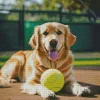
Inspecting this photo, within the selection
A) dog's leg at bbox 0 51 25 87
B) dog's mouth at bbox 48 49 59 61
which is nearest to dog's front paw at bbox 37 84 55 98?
dog's mouth at bbox 48 49 59 61

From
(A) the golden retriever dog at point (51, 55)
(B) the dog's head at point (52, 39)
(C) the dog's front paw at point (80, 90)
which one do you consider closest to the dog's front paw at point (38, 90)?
(A) the golden retriever dog at point (51, 55)

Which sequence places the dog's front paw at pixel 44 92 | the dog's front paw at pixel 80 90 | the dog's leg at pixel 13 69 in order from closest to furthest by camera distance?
the dog's front paw at pixel 44 92 → the dog's front paw at pixel 80 90 → the dog's leg at pixel 13 69

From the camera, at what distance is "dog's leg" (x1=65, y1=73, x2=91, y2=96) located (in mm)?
3432

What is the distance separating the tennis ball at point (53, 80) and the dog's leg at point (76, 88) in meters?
0.11

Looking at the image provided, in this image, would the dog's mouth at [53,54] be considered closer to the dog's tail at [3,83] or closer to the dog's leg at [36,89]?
the dog's leg at [36,89]

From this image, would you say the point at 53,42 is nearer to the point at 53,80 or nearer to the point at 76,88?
the point at 53,80

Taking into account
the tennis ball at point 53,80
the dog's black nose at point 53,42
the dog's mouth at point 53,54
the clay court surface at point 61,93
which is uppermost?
the dog's black nose at point 53,42

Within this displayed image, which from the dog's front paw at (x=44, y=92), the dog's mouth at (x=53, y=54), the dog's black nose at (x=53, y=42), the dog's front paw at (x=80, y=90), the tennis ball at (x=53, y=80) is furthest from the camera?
the dog's mouth at (x=53, y=54)

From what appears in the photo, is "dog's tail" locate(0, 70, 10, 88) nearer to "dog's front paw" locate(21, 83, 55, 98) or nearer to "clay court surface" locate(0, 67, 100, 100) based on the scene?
"clay court surface" locate(0, 67, 100, 100)

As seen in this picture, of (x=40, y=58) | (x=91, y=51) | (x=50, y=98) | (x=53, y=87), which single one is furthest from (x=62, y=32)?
(x=91, y=51)

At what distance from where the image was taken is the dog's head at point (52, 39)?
3.71 m

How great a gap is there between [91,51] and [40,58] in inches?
199

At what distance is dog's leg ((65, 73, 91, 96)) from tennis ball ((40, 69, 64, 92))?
0.11 meters

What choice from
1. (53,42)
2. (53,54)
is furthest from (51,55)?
(53,42)
